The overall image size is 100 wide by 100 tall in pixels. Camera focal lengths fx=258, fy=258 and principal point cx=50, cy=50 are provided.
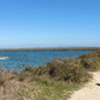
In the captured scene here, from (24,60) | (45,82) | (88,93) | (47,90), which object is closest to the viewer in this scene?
(47,90)

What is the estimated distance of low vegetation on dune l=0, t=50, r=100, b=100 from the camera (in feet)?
33.6

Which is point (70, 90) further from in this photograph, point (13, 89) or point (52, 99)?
point (13, 89)

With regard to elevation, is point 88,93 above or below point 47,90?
below

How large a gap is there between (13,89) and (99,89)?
193 inches

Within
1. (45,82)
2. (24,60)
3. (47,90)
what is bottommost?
(24,60)

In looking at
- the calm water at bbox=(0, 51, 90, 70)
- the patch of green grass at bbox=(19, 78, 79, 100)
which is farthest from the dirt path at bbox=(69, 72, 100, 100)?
the calm water at bbox=(0, 51, 90, 70)

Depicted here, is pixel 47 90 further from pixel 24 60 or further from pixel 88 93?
pixel 24 60

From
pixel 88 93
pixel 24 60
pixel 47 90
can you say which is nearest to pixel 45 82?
pixel 47 90

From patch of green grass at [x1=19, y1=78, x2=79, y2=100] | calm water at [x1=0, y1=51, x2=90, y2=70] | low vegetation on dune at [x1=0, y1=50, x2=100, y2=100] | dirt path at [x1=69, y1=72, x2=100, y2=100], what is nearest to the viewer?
low vegetation on dune at [x1=0, y1=50, x2=100, y2=100]

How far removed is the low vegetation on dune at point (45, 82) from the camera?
10250mm

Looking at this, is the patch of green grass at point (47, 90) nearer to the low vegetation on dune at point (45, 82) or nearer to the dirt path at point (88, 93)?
the low vegetation on dune at point (45, 82)

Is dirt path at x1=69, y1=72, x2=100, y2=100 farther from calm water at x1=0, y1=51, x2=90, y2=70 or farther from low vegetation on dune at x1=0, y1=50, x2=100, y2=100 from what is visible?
calm water at x1=0, y1=51, x2=90, y2=70

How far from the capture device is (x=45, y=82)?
1322 cm

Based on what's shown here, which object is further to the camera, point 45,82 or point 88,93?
point 45,82
